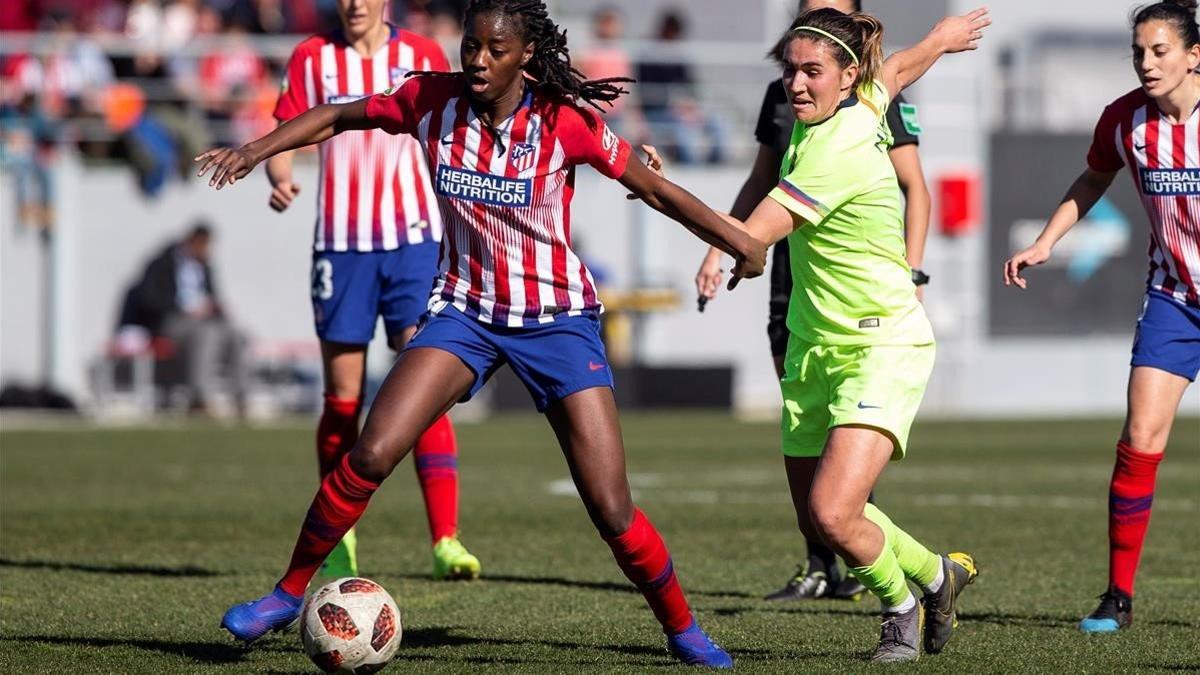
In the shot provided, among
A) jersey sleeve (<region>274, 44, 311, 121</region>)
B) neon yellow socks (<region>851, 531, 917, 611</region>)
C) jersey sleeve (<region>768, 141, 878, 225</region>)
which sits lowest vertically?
neon yellow socks (<region>851, 531, 917, 611</region>)

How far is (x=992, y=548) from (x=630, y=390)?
39.4 feet

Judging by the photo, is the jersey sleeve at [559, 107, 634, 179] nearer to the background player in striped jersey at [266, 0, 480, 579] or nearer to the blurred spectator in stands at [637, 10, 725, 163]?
the background player in striped jersey at [266, 0, 480, 579]

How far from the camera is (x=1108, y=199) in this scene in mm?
24281

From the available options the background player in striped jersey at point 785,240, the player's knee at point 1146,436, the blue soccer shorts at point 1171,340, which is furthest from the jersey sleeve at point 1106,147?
the player's knee at point 1146,436

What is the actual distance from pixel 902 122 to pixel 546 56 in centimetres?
214

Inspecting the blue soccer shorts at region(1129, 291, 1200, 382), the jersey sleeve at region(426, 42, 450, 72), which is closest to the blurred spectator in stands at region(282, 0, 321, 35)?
the jersey sleeve at region(426, 42, 450, 72)

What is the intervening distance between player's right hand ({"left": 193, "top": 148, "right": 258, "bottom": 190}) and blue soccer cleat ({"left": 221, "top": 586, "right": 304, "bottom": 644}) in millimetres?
1339

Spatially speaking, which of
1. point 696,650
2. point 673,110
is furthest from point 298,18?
point 696,650

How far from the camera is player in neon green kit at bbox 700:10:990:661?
578 cm

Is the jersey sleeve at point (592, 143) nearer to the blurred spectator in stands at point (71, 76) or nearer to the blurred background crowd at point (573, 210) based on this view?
the blurred background crowd at point (573, 210)

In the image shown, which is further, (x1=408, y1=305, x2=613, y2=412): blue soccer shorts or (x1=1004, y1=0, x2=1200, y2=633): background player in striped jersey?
(x1=1004, y1=0, x2=1200, y2=633): background player in striped jersey

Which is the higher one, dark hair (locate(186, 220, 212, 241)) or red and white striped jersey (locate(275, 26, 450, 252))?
red and white striped jersey (locate(275, 26, 450, 252))

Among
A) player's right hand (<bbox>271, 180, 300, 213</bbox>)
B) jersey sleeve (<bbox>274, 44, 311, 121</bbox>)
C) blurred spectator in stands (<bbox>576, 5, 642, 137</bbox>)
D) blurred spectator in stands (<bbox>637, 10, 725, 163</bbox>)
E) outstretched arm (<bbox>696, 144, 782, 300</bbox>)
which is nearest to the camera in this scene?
outstretched arm (<bbox>696, 144, 782, 300</bbox>)

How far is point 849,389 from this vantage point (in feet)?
19.2
